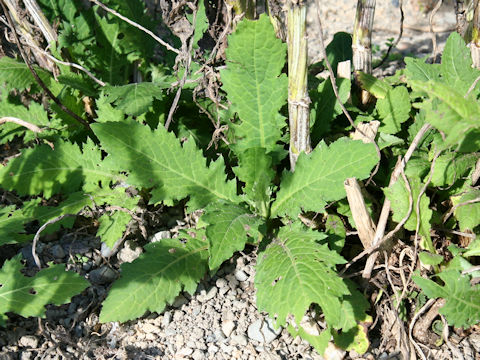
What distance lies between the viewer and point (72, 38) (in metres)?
2.99

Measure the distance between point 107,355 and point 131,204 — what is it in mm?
750

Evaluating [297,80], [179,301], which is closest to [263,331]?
[179,301]

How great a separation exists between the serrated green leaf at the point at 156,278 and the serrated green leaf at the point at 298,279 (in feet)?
1.09

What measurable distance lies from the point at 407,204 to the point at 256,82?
3.04 feet

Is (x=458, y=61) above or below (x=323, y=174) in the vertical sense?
above

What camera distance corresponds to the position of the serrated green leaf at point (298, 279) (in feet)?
6.04

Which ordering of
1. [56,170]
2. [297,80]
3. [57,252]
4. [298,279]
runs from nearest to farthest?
[298,279]
[297,80]
[57,252]
[56,170]

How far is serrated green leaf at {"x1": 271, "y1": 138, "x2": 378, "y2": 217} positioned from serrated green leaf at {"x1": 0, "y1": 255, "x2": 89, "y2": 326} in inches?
40.2

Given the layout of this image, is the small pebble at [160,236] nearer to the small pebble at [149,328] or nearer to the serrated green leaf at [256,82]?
the small pebble at [149,328]

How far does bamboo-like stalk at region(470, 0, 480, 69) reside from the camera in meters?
2.37

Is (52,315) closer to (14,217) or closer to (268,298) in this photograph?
(14,217)

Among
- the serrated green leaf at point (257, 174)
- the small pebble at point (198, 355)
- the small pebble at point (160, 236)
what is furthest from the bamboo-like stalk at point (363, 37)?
the small pebble at point (198, 355)

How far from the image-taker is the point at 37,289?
2.15m

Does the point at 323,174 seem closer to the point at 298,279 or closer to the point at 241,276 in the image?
the point at 298,279
